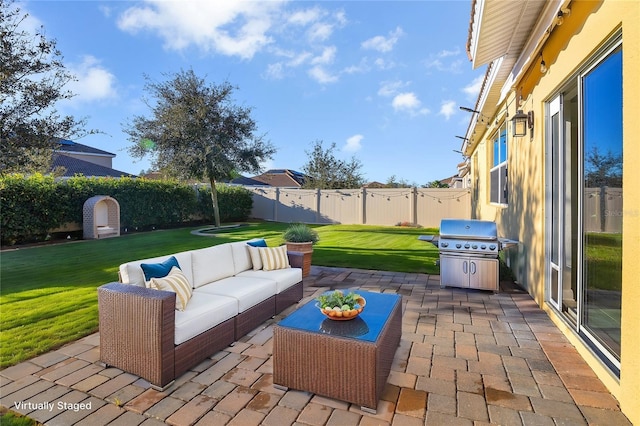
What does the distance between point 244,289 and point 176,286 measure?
2.84 ft

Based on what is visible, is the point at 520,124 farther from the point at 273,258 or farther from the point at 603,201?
the point at 273,258

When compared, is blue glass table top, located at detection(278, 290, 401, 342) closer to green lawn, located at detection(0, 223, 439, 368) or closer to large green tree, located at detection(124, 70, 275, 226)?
green lawn, located at detection(0, 223, 439, 368)

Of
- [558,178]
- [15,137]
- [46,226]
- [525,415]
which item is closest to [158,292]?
[525,415]

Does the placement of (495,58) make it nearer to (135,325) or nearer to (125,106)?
(135,325)

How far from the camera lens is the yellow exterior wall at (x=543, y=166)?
2.22 metres

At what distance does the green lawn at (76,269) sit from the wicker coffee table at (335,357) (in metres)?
2.60

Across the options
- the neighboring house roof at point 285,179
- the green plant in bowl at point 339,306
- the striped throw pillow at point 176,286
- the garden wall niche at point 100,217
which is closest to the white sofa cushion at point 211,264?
the striped throw pillow at point 176,286

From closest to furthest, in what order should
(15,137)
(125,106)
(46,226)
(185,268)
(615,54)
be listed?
(615,54) < (185,268) < (15,137) < (46,226) < (125,106)

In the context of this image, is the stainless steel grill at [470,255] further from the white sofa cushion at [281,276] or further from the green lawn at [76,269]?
the white sofa cushion at [281,276]

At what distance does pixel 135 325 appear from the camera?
275cm

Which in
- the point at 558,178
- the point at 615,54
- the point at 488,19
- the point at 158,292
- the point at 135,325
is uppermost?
the point at 488,19

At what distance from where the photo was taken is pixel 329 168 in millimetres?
28219

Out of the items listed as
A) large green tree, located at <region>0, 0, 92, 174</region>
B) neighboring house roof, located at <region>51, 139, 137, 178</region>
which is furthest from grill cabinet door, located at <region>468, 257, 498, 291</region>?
neighboring house roof, located at <region>51, 139, 137, 178</region>

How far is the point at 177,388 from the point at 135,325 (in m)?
0.62
